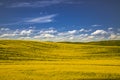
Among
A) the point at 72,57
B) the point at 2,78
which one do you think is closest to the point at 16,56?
the point at 72,57

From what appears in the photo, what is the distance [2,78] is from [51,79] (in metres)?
4.74

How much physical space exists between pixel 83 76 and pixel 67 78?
7.74ft

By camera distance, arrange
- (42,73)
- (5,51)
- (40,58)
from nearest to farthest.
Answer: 1. (42,73)
2. (40,58)
3. (5,51)

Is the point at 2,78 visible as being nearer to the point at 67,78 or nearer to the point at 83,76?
the point at 67,78

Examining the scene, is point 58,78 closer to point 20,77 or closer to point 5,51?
point 20,77

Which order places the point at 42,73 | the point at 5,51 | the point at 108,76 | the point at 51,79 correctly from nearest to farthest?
1. the point at 51,79
2. the point at 108,76
3. the point at 42,73
4. the point at 5,51

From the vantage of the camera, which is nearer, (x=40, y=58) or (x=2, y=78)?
(x=2, y=78)

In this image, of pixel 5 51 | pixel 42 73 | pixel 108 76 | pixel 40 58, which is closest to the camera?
pixel 108 76

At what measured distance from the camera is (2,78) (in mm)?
27438

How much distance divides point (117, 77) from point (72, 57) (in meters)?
27.0

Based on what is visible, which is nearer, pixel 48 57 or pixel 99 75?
pixel 99 75

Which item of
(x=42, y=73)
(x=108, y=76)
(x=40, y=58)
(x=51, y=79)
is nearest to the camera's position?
(x=51, y=79)

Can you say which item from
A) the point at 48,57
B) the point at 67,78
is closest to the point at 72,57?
the point at 48,57

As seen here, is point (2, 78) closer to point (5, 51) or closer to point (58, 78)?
point (58, 78)
